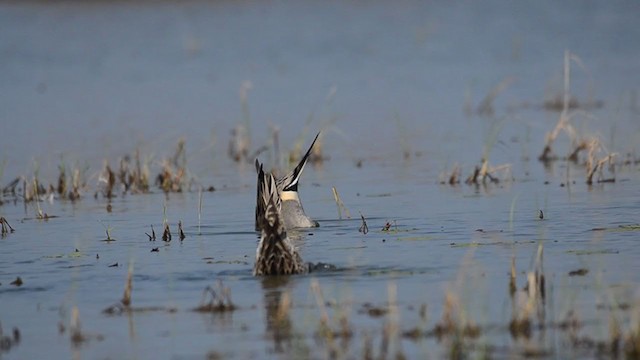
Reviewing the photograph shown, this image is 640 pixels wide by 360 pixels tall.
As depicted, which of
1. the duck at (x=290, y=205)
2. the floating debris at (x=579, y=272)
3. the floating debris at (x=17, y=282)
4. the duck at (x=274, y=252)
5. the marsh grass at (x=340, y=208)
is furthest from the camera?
the marsh grass at (x=340, y=208)

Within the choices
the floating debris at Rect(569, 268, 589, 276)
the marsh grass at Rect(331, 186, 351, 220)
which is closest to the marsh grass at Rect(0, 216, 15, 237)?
the marsh grass at Rect(331, 186, 351, 220)

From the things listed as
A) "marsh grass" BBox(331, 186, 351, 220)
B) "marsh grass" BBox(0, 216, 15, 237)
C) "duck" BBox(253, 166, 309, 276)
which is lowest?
"duck" BBox(253, 166, 309, 276)

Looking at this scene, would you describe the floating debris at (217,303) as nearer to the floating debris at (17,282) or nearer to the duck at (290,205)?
the floating debris at (17,282)

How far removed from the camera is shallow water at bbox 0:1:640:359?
619 centimetres

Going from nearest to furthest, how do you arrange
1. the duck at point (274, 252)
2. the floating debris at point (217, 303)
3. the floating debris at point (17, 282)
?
the floating debris at point (217, 303) < the duck at point (274, 252) < the floating debris at point (17, 282)

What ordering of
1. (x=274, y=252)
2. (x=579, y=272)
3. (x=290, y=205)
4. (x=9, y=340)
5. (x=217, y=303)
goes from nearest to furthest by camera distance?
(x=9, y=340) < (x=217, y=303) < (x=579, y=272) < (x=274, y=252) < (x=290, y=205)

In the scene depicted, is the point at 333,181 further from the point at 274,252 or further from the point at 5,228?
the point at 274,252

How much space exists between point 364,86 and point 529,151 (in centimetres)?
640

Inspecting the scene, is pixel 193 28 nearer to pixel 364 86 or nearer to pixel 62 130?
pixel 364 86

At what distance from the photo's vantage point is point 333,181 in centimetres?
1204

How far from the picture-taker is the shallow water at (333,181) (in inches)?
244

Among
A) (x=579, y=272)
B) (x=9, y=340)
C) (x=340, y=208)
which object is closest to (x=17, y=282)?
(x=9, y=340)

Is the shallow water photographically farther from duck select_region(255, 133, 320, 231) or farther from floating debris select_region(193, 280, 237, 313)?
duck select_region(255, 133, 320, 231)

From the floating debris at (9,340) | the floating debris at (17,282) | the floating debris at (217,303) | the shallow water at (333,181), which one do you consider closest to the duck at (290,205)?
the shallow water at (333,181)
